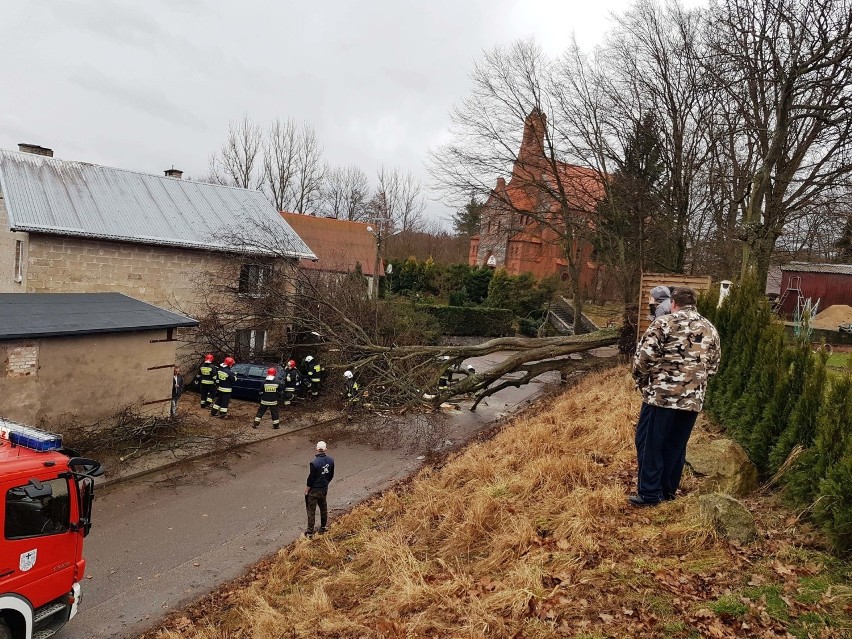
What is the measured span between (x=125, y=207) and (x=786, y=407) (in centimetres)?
1949

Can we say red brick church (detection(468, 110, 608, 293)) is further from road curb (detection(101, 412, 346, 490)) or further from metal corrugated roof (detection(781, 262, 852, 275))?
road curb (detection(101, 412, 346, 490))

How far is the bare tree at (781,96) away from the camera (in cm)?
1281

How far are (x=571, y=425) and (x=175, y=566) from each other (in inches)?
Answer: 247

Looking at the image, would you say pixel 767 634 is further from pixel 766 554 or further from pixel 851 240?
pixel 851 240

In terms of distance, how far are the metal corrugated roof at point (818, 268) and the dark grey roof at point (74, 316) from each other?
24.5 meters

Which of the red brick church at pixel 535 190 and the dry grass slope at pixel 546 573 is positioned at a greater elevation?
the red brick church at pixel 535 190

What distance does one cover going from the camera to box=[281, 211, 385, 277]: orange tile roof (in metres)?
36.0

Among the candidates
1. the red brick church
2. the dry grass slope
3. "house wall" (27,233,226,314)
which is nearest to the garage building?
"house wall" (27,233,226,314)

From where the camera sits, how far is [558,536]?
532 centimetres

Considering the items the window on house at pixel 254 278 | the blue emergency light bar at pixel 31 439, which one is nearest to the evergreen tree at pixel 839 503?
the blue emergency light bar at pixel 31 439

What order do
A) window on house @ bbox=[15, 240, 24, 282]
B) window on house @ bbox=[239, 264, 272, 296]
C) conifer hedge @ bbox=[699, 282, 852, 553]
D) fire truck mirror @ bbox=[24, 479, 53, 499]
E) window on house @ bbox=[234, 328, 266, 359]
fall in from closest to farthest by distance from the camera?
conifer hedge @ bbox=[699, 282, 852, 553], fire truck mirror @ bbox=[24, 479, 53, 499], window on house @ bbox=[15, 240, 24, 282], window on house @ bbox=[239, 264, 272, 296], window on house @ bbox=[234, 328, 266, 359]

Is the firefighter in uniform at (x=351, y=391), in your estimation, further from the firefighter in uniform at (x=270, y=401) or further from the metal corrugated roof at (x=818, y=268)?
the metal corrugated roof at (x=818, y=268)

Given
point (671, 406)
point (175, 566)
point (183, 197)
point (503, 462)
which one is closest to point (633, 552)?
point (671, 406)

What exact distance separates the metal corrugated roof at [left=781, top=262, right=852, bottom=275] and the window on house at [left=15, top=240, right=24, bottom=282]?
2809cm
